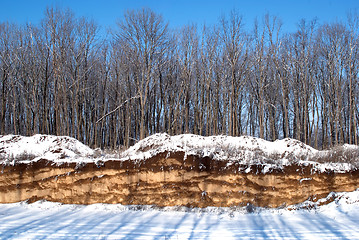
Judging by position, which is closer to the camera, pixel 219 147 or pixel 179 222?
pixel 179 222

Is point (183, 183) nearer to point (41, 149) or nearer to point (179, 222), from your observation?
point (179, 222)

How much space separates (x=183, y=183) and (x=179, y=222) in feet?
6.45

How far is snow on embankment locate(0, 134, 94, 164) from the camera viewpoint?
11.9 meters

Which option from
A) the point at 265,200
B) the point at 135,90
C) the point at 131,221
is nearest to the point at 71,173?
the point at 131,221

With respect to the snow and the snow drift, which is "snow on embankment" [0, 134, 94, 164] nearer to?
the snow

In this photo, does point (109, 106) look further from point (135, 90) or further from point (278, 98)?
point (278, 98)

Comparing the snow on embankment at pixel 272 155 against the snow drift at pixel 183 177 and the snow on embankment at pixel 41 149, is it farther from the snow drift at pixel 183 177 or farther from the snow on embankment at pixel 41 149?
the snow on embankment at pixel 41 149

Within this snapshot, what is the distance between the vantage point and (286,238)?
693 cm

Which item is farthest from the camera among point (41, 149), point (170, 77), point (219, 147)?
point (170, 77)

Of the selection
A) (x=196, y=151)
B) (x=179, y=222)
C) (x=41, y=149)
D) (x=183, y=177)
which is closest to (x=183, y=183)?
(x=183, y=177)

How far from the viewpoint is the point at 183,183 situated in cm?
1030

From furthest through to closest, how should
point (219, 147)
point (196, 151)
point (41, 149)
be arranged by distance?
point (41, 149) → point (219, 147) → point (196, 151)

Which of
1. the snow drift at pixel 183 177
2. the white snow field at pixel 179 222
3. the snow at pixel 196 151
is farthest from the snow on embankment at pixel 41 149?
the white snow field at pixel 179 222

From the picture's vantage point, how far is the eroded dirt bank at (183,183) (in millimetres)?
9992
